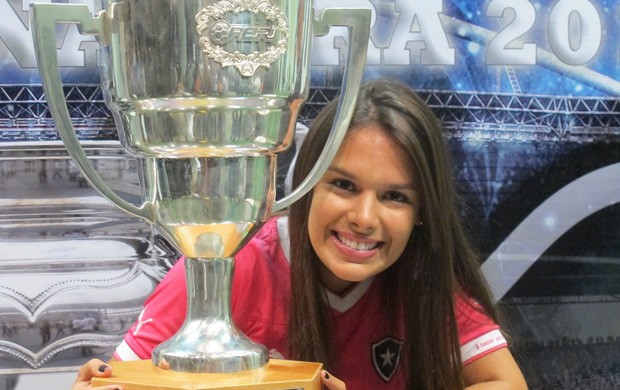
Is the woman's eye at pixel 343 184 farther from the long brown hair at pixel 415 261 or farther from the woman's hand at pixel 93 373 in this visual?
the woman's hand at pixel 93 373

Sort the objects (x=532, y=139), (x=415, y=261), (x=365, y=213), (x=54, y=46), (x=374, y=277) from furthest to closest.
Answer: (x=532, y=139) < (x=374, y=277) < (x=415, y=261) < (x=365, y=213) < (x=54, y=46)

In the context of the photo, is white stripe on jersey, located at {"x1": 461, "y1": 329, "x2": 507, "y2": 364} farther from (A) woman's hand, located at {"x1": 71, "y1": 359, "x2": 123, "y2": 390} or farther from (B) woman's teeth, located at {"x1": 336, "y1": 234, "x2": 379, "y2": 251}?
(A) woman's hand, located at {"x1": 71, "y1": 359, "x2": 123, "y2": 390}

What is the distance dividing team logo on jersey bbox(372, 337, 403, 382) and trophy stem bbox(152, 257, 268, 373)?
1.53ft

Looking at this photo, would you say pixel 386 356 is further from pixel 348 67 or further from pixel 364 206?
pixel 348 67

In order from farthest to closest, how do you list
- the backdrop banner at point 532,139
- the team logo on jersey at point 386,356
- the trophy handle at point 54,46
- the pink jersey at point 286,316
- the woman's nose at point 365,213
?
the backdrop banner at point 532,139, the team logo on jersey at point 386,356, the pink jersey at point 286,316, the woman's nose at point 365,213, the trophy handle at point 54,46

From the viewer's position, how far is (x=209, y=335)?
0.84m

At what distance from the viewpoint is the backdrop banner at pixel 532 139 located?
1.54 meters

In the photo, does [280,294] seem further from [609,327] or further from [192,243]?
[609,327]

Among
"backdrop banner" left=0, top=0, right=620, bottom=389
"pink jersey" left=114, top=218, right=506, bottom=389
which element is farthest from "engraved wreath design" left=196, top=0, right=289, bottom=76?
"backdrop banner" left=0, top=0, right=620, bottom=389

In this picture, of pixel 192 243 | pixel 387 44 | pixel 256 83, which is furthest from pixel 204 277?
pixel 387 44

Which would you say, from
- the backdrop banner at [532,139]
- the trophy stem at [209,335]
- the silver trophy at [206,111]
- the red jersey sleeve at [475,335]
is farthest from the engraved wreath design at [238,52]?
the backdrop banner at [532,139]

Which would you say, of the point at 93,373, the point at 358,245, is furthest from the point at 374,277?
the point at 93,373

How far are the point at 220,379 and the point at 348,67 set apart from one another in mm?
293

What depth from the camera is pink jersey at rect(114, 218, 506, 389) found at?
3.92 feet
